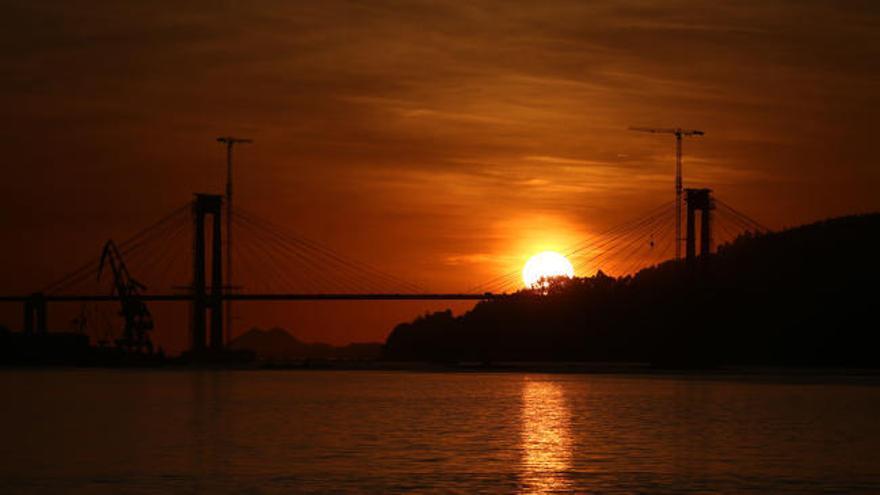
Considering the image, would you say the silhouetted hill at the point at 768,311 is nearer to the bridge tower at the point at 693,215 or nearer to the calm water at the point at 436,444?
the bridge tower at the point at 693,215

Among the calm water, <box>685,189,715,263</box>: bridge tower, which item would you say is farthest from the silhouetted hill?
the calm water

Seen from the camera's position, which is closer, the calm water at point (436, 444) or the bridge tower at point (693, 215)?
the calm water at point (436, 444)

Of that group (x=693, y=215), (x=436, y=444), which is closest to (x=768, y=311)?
(x=693, y=215)

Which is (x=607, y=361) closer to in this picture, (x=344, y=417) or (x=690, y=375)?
(x=690, y=375)

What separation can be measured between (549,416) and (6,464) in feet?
97.5

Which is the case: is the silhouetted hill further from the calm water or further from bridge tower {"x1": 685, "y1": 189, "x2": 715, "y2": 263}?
the calm water

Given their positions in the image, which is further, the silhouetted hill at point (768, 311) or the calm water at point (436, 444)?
the silhouetted hill at point (768, 311)

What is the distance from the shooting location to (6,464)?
38.7 meters

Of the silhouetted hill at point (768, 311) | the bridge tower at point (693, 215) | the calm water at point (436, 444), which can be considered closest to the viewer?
the calm water at point (436, 444)

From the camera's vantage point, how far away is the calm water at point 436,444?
115ft

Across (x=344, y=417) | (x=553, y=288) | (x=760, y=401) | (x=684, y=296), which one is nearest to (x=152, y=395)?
(x=344, y=417)

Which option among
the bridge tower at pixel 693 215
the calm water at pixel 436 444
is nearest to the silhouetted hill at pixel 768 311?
the bridge tower at pixel 693 215

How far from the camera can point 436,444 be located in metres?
45.8

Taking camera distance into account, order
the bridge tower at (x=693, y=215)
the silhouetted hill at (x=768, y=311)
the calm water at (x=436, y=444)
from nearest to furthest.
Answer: the calm water at (x=436, y=444), the bridge tower at (x=693, y=215), the silhouetted hill at (x=768, y=311)
